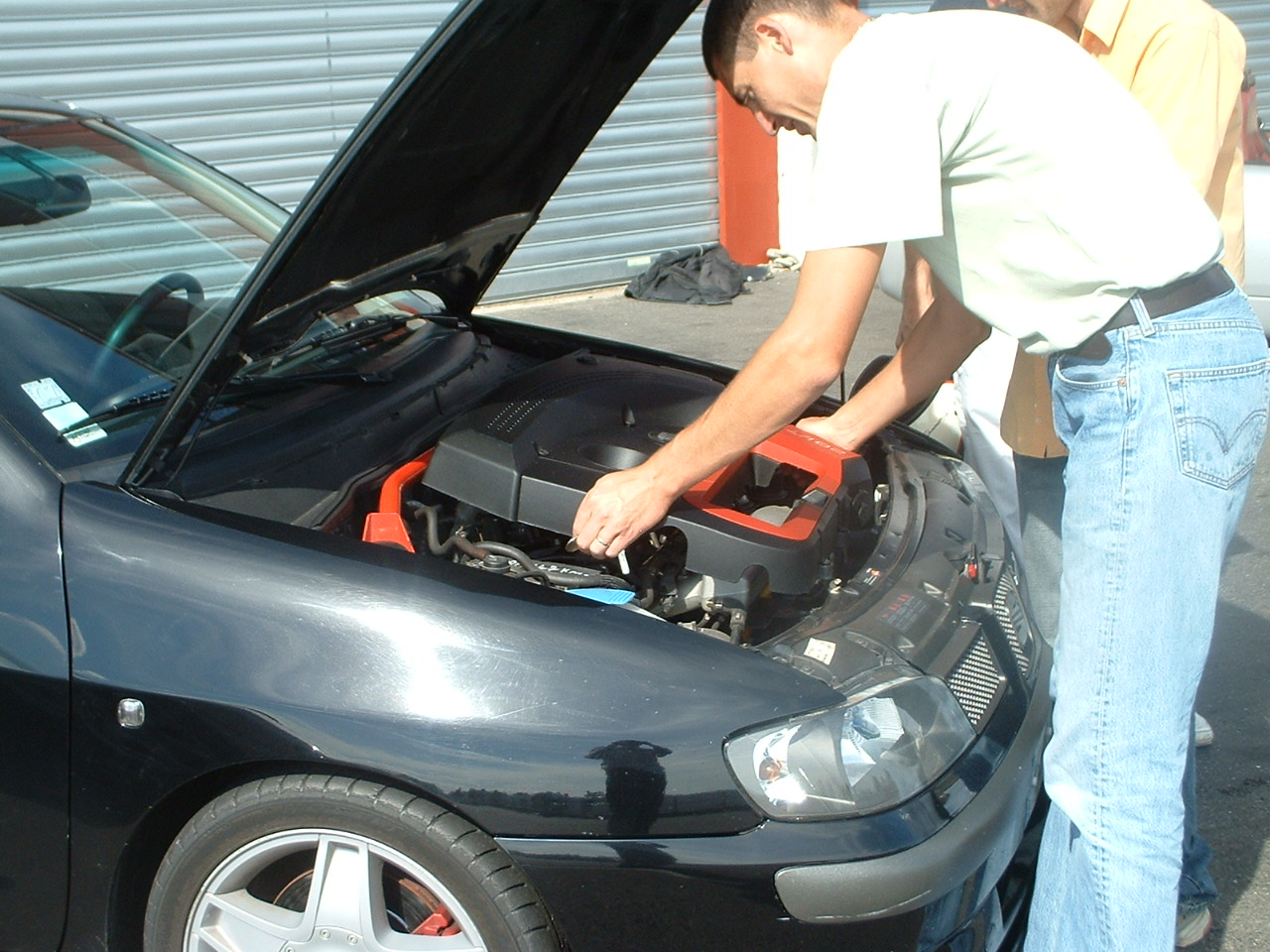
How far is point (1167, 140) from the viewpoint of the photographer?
8.00 ft

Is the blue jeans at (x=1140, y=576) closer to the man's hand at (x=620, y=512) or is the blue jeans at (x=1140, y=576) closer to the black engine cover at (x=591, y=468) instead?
the black engine cover at (x=591, y=468)

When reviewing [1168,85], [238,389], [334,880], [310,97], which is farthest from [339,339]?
[310,97]

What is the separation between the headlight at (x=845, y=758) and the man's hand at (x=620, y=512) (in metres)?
0.45

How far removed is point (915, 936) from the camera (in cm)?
178

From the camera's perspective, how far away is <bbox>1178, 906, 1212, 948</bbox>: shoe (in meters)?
2.40

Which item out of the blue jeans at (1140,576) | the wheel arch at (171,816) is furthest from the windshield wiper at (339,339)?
the blue jeans at (1140,576)

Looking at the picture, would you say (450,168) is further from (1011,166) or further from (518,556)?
(1011,166)

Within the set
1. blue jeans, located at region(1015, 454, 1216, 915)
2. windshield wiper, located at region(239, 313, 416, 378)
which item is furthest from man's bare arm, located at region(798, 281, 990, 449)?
windshield wiper, located at region(239, 313, 416, 378)

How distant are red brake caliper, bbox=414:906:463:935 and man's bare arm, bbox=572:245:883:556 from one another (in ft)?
2.02

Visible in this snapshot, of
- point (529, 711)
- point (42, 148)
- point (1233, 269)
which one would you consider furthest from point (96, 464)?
point (1233, 269)

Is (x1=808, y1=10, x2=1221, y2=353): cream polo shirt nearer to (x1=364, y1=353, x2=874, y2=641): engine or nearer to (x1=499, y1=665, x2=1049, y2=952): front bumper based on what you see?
(x1=364, y1=353, x2=874, y2=641): engine

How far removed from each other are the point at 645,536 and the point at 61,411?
1012 millimetres

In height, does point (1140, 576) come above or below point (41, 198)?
below

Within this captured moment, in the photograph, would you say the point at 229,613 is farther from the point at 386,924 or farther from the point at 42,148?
the point at 42,148
